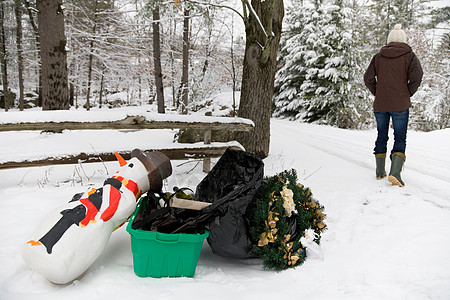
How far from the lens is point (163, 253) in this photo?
2025 mm

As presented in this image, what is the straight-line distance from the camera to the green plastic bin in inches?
78.0

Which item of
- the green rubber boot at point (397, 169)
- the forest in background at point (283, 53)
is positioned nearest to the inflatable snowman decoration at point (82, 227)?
the green rubber boot at point (397, 169)

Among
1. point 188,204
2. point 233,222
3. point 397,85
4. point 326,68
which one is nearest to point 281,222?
point 233,222

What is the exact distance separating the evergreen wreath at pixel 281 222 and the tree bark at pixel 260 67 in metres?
2.78

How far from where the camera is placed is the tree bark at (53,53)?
6.67 m

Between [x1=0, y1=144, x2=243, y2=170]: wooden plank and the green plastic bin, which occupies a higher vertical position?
[x1=0, y1=144, x2=243, y2=170]: wooden plank

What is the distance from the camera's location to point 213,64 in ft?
53.1

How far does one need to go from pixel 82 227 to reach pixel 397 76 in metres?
3.99

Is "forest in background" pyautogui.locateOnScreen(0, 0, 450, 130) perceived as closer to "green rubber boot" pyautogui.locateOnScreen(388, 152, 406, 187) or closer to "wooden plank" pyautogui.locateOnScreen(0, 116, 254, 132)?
"wooden plank" pyautogui.locateOnScreen(0, 116, 254, 132)

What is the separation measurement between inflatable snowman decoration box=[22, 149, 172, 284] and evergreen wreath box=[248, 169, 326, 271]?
3.08ft

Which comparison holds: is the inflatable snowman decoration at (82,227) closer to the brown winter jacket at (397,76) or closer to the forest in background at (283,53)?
the brown winter jacket at (397,76)

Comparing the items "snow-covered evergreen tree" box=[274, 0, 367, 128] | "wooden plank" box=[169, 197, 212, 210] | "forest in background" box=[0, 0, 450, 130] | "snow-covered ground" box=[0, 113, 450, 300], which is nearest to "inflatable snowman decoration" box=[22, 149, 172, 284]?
"snow-covered ground" box=[0, 113, 450, 300]

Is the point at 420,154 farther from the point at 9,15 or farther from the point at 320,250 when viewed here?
the point at 9,15

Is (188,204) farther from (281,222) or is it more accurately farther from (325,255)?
(325,255)
